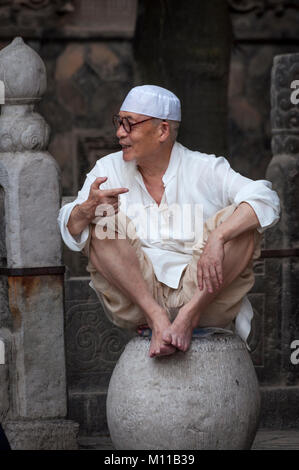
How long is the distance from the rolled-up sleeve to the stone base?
145 cm

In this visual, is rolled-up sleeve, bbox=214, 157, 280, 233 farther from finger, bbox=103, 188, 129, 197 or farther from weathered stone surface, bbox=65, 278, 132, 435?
weathered stone surface, bbox=65, 278, 132, 435

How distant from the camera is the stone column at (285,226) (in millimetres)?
6859

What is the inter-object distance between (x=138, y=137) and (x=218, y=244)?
697 mm

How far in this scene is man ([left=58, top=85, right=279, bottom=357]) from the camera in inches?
217

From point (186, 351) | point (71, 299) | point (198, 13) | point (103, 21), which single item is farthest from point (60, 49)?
point (186, 351)

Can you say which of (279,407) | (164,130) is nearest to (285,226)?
(279,407)

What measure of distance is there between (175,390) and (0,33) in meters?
4.91

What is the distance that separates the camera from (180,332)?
5.50m

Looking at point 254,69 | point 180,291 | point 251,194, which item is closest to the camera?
point 251,194

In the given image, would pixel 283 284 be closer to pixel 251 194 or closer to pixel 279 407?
pixel 279 407

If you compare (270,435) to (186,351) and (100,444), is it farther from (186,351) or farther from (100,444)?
(186,351)

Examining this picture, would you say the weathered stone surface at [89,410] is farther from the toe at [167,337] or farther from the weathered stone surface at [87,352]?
the toe at [167,337]

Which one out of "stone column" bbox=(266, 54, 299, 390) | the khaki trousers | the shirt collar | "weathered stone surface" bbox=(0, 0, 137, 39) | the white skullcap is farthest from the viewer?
"weathered stone surface" bbox=(0, 0, 137, 39)

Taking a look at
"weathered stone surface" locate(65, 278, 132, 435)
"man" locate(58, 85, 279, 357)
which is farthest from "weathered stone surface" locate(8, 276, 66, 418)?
"man" locate(58, 85, 279, 357)
